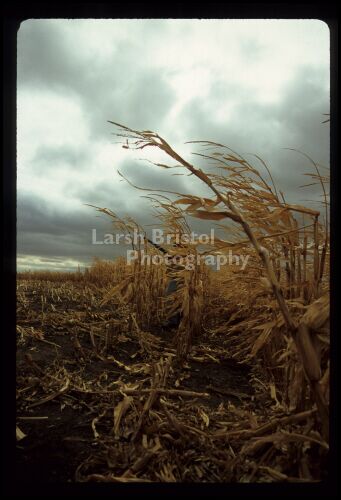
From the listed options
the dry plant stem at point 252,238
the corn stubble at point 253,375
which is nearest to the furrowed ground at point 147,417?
the corn stubble at point 253,375

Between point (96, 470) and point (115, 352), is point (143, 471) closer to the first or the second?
point (96, 470)

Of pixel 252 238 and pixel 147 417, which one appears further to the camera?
pixel 147 417

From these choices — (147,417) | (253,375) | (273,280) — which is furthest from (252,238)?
(253,375)

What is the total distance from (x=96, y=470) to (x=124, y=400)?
8.1 inches

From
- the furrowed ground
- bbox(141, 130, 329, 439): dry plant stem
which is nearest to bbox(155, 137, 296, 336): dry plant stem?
bbox(141, 130, 329, 439): dry plant stem

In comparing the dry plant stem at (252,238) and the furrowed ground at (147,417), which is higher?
the dry plant stem at (252,238)

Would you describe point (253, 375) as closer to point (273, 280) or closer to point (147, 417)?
point (147, 417)

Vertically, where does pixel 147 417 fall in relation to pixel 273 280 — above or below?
below

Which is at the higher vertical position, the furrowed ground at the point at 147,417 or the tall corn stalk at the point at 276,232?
the tall corn stalk at the point at 276,232

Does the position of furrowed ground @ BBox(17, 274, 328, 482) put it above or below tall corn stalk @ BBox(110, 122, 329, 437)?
below

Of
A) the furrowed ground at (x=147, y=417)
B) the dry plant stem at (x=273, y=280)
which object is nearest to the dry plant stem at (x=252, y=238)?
the dry plant stem at (x=273, y=280)

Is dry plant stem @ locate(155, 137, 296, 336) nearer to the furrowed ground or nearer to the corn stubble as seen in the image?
the corn stubble

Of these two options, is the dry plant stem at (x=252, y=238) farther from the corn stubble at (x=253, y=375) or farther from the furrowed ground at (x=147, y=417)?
the furrowed ground at (x=147, y=417)

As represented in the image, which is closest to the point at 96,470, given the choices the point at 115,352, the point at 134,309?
the point at 115,352
